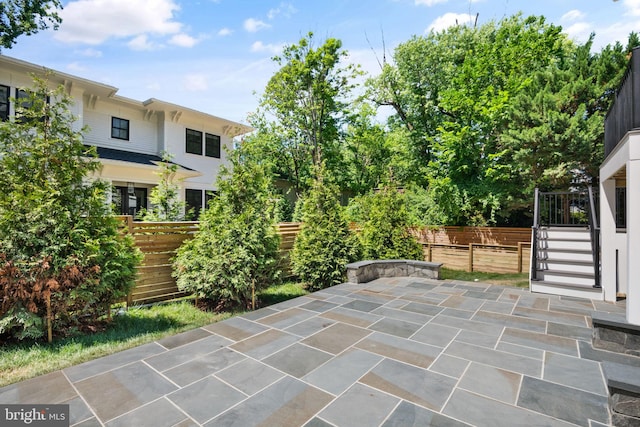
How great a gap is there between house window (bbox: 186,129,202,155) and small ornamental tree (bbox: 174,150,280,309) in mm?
9899

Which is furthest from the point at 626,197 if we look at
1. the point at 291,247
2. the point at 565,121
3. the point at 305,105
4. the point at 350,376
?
the point at 305,105

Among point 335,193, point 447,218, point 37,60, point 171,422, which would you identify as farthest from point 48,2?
point 447,218

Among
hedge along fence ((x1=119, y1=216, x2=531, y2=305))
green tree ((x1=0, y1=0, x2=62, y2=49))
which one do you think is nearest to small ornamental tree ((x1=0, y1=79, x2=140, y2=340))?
hedge along fence ((x1=119, y1=216, x2=531, y2=305))

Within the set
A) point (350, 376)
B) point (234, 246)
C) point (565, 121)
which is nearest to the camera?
point (350, 376)

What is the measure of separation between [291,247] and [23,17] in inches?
543

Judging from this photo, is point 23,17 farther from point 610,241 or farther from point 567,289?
point 610,241

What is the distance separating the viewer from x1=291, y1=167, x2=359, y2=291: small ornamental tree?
6.52m

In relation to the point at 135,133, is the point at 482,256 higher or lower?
lower

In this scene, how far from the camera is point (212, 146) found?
49.5ft

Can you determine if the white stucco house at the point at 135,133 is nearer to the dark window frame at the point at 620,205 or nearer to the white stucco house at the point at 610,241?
the white stucco house at the point at 610,241

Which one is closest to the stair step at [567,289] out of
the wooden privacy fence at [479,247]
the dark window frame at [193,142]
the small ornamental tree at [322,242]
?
the small ornamental tree at [322,242]

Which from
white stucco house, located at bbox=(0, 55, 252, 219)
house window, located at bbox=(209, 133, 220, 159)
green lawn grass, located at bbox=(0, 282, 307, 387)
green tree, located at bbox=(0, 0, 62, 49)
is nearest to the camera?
green lawn grass, located at bbox=(0, 282, 307, 387)

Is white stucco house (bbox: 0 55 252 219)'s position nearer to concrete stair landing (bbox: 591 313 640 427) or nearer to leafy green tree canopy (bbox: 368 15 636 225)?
leafy green tree canopy (bbox: 368 15 636 225)

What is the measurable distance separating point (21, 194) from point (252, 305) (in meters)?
3.30
